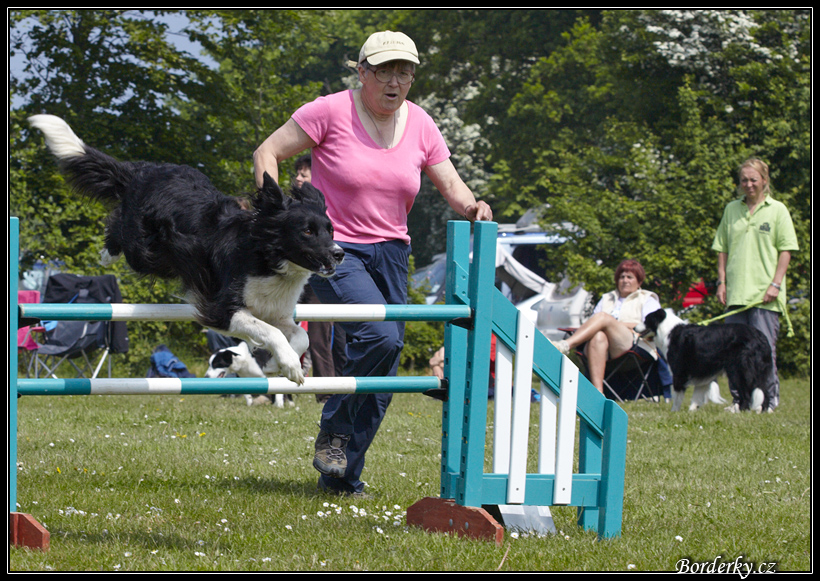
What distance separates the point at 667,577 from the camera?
307 cm

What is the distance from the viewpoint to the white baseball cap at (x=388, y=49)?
12.2ft

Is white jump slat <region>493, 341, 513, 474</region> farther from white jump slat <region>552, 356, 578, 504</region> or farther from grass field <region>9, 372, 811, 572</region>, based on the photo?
grass field <region>9, 372, 811, 572</region>

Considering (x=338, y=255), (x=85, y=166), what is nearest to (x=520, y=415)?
(x=338, y=255)

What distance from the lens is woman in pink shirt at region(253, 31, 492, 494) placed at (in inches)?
150

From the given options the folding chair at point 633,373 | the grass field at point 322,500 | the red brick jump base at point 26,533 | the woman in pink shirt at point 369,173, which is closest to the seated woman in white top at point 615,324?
the folding chair at point 633,373

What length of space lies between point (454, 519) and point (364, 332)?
2.96 feet

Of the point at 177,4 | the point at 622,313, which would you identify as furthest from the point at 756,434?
the point at 177,4

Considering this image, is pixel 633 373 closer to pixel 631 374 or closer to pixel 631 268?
pixel 631 374

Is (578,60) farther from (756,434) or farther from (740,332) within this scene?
(756,434)

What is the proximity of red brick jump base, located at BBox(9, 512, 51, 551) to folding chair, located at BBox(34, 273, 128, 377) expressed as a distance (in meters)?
5.76

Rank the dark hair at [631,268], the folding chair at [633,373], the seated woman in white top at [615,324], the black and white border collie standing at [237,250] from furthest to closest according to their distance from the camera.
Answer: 1. the dark hair at [631,268]
2. the folding chair at [633,373]
3. the seated woman in white top at [615,324]
4. the black and white border collie standing at [237,250]

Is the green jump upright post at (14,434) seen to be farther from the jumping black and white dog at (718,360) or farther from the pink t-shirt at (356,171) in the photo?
the jumping black and white dog at (718,360)

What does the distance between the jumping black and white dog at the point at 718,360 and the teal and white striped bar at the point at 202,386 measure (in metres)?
5.32

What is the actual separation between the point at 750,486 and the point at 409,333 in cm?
718
